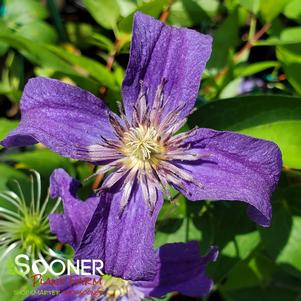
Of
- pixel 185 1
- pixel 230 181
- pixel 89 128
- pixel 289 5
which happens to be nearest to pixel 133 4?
pixel 185 1

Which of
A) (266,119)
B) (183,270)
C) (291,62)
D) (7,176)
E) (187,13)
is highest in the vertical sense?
(187,13)

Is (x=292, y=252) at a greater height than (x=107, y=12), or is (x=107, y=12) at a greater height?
(x=107, y=12)

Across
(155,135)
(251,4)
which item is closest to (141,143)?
(155,135)

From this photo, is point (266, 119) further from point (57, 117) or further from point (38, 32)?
point (38, 32)

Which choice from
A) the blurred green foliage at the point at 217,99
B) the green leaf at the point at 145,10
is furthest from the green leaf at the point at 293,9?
the green leaf at the point at 145,10

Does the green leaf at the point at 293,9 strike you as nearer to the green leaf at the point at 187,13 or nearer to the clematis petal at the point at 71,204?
the green leaf at the point at 187,13

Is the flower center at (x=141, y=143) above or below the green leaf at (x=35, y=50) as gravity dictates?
below
